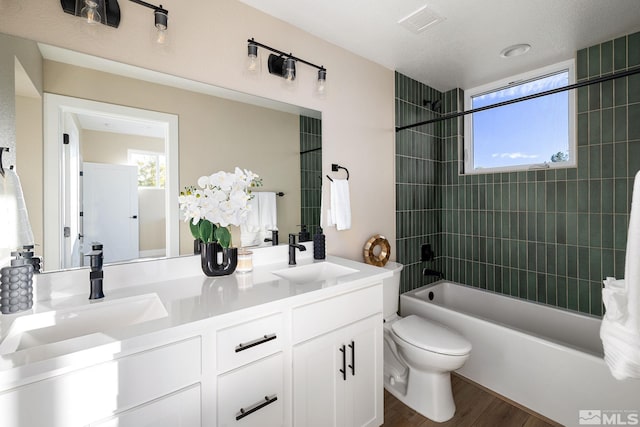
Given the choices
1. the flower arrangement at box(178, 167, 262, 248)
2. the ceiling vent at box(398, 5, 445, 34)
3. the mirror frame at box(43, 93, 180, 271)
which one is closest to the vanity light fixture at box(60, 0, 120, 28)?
the mirror frame at box(43, 93, 180, 271)

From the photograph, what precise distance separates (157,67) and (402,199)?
76.9 inches

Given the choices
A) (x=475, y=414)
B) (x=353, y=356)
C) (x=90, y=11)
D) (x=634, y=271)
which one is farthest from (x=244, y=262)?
(x=475, y=414)

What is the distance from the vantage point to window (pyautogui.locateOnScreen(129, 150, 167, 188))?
1273 mm

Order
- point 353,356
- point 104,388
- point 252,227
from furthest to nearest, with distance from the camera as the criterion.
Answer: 1. point 252,227
2. point 353,356
3. point 104,388

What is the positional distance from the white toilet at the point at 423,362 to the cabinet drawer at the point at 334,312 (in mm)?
435

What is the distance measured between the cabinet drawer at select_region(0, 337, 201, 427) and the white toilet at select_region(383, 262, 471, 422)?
1.26 metres

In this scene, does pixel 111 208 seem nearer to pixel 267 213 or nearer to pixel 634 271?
pixel 267 213

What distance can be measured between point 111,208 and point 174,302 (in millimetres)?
541

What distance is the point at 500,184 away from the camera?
251 centimetres

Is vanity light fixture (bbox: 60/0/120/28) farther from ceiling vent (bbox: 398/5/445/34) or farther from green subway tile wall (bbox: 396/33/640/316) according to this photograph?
green subway tile wall (bbox: 396/33/640/316)

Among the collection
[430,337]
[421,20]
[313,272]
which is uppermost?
[421,20]

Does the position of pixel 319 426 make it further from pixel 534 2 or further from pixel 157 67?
pixel 534 2

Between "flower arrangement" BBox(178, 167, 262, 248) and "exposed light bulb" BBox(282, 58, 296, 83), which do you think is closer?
"flower arrangement" BBox(178, 167, 262, 248)

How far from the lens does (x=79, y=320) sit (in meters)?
0.98
